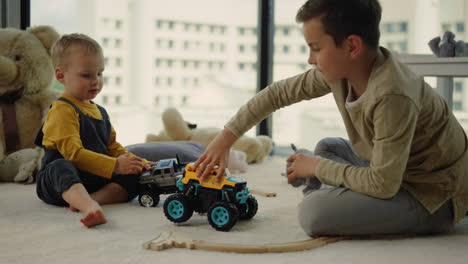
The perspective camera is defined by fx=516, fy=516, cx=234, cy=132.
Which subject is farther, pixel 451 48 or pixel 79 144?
pixel 451 48

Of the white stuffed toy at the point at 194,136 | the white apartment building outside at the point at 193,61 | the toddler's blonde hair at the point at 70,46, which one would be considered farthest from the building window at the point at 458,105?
the toddler's blonde hair at the point at 70,46

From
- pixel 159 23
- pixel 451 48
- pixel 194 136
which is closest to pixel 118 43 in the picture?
pixel 159 23

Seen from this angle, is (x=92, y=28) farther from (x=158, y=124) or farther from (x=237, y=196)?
(x=237, y=196)

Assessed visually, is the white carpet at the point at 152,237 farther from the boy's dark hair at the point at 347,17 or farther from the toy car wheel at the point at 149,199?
the boy's dark hair at the point at 347,17

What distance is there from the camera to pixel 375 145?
3.46 ft

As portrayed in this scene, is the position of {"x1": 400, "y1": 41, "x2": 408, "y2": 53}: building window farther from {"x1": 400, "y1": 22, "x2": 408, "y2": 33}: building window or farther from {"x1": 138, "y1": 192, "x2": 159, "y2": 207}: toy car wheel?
{"x1": 138, "y1": 192, "x2": 159, "y2": 207}: toy car wheel

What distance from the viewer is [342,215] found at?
112 centimetres

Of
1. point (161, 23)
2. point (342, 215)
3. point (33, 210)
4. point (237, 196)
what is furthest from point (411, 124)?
point (161, 23)

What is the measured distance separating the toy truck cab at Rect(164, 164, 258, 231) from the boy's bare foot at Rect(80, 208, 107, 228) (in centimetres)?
16

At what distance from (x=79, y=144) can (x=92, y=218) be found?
0.31 metres

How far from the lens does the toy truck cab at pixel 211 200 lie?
118cm

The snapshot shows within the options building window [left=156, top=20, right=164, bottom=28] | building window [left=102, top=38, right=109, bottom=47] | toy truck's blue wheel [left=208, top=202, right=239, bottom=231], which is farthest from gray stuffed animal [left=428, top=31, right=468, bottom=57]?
building window [left=102, top=38, right=109, bottom=47]

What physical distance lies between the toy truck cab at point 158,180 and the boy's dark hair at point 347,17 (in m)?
0.60

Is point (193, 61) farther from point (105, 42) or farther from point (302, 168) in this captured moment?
point (302, 168)
